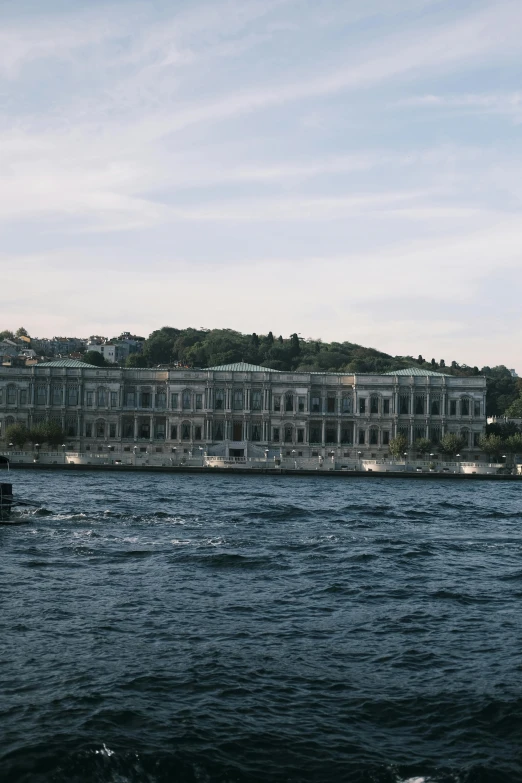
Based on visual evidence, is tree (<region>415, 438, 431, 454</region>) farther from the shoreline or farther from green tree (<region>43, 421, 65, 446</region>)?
green tree (<region>43, 421, 65, 446</region>)

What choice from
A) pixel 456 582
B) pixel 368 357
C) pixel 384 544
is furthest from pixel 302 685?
pixel 368 357

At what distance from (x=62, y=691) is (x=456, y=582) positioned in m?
14.4

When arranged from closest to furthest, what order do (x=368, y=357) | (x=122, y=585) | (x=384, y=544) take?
1. (x=122, y=585)
2. (x=384, y=544)
3. (x=368, y=357)

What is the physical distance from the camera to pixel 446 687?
17.5m

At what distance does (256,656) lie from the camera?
1909 cm

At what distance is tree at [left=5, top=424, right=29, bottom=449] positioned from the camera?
102 metres

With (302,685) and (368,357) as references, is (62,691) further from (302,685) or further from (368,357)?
(368,357)

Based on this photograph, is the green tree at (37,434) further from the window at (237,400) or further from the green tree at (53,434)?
the window at (237,400)

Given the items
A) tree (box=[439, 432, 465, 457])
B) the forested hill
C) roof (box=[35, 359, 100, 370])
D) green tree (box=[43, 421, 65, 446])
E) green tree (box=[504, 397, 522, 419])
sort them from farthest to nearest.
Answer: the forested hill → green tree (box=[504, 397, 522, 419]) → roof (box=[35, 359, 100, 370]) → tree (box=[439, 432, 465, 457]) → green tree (box=[43, 421, 65, 446])

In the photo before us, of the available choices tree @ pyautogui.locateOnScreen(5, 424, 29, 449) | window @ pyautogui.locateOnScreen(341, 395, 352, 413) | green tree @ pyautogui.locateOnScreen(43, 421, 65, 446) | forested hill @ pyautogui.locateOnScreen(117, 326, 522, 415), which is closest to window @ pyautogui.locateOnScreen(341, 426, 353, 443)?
window @ pyautogui.locateOnScreen(341, 395, 352, 413)

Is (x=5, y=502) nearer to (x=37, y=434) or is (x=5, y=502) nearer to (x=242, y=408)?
(x=37, y=434)

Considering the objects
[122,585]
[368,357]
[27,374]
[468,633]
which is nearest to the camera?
[468,633]

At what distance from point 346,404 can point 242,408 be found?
12.3 m

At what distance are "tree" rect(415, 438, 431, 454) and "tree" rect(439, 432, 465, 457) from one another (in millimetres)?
1575
